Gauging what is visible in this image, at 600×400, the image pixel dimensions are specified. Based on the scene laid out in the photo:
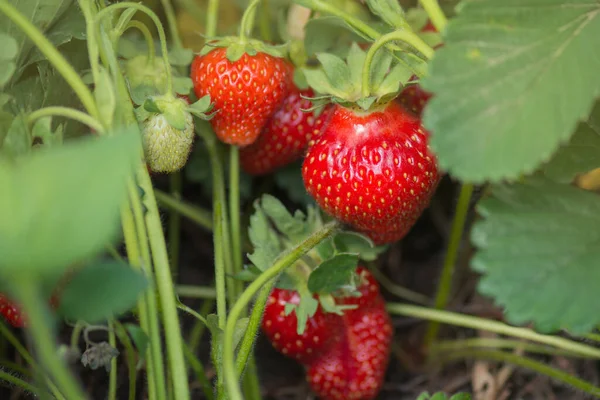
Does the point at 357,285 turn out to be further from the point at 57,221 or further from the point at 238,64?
the point at 57,221

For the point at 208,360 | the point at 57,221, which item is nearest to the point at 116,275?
the point at 57,221

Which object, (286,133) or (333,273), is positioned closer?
(333,273)

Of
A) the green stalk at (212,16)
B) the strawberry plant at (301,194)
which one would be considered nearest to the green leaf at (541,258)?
the strawberry plant at (301,194)

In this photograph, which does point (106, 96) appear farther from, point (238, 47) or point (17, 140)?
point (238, 47)

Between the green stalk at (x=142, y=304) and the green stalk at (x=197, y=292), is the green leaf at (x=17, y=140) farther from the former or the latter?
the green stalk at (x=197, y=292)

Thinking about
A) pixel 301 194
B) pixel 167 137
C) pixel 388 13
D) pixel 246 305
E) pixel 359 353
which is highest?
pixel 388 13

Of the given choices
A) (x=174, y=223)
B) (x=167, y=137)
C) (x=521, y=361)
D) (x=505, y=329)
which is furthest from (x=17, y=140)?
(x=521, y=361)

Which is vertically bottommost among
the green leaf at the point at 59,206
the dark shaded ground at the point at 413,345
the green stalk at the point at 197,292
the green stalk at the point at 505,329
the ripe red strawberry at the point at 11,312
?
the dark shaded ground at the point at 413,345
